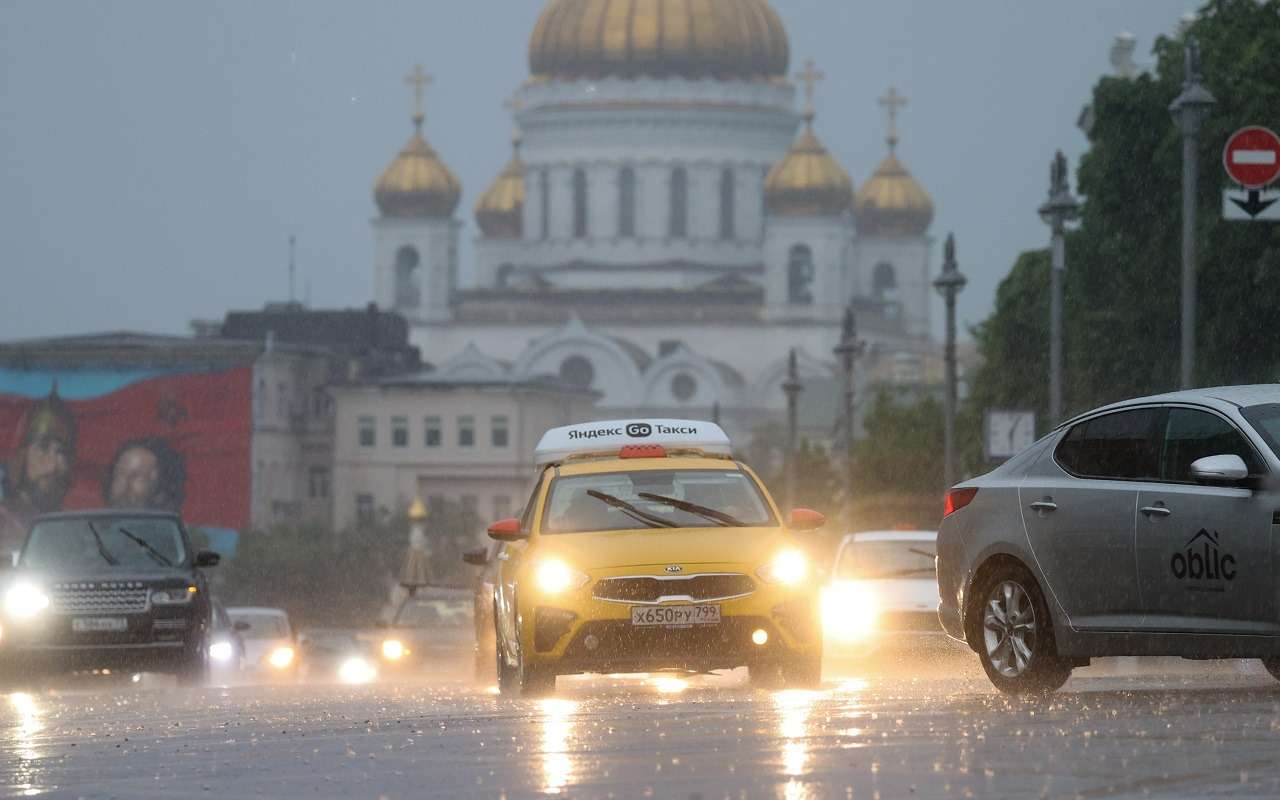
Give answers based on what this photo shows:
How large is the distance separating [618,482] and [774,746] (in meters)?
5.56

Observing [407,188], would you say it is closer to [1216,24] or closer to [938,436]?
[938,436]

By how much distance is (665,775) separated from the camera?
38.4 feet

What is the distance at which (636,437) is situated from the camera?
21.3 meters

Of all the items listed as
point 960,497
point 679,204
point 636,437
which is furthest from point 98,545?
point 679,204

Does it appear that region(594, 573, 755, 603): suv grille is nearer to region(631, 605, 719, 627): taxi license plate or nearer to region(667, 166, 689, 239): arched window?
region(631, 605, 719, 627): taxi license plate

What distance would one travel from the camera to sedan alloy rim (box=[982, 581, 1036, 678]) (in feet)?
50.5

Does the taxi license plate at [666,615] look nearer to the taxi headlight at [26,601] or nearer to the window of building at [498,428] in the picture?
the taxi headlight at [26,601]

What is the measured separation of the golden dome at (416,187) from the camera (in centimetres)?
19575

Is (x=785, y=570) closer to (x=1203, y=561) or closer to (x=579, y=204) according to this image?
(x=1203, y=561)

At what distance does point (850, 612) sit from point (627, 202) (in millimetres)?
165281

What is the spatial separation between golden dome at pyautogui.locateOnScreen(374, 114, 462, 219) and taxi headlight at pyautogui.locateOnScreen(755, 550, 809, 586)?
179 metres

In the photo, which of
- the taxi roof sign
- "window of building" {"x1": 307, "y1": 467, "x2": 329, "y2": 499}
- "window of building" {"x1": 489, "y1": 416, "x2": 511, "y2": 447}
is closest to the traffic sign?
the taxi roof sign

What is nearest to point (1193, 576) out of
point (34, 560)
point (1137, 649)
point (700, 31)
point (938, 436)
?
point (1137, 649)

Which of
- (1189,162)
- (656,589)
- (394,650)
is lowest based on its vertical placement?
(394,650)
